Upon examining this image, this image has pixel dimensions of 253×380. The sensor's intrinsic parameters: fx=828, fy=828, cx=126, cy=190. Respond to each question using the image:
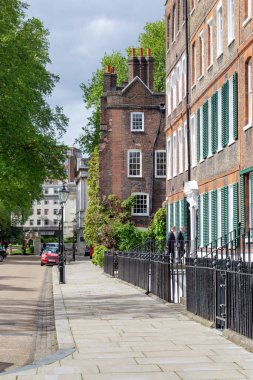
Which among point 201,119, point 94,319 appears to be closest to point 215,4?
point 201,119

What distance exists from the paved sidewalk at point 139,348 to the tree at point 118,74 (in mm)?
51270

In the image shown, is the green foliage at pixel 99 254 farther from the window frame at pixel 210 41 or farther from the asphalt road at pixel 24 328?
the asphalt road at pixel 24 328

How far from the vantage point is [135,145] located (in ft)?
186

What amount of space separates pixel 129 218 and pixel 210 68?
83.4 feet

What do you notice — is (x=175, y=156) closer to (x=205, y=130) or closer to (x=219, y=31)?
(x=205, y=130)

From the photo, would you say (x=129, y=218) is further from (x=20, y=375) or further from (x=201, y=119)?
(x=20, y=375)

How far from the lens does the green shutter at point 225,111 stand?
26812 millimetres

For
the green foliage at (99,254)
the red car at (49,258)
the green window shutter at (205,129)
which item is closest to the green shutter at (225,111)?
the green window shutter at (205,129)

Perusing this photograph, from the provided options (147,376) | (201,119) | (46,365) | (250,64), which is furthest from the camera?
(201,119)

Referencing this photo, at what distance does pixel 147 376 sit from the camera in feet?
29.5

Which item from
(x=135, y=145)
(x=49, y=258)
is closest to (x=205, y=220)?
(x=135, y=145)

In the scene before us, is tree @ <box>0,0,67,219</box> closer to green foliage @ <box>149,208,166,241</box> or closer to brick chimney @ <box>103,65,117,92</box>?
green foliage @ <box>149,208,166,241</box>

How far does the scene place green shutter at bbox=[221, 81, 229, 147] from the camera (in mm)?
26812

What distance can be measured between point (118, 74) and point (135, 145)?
1647cm
